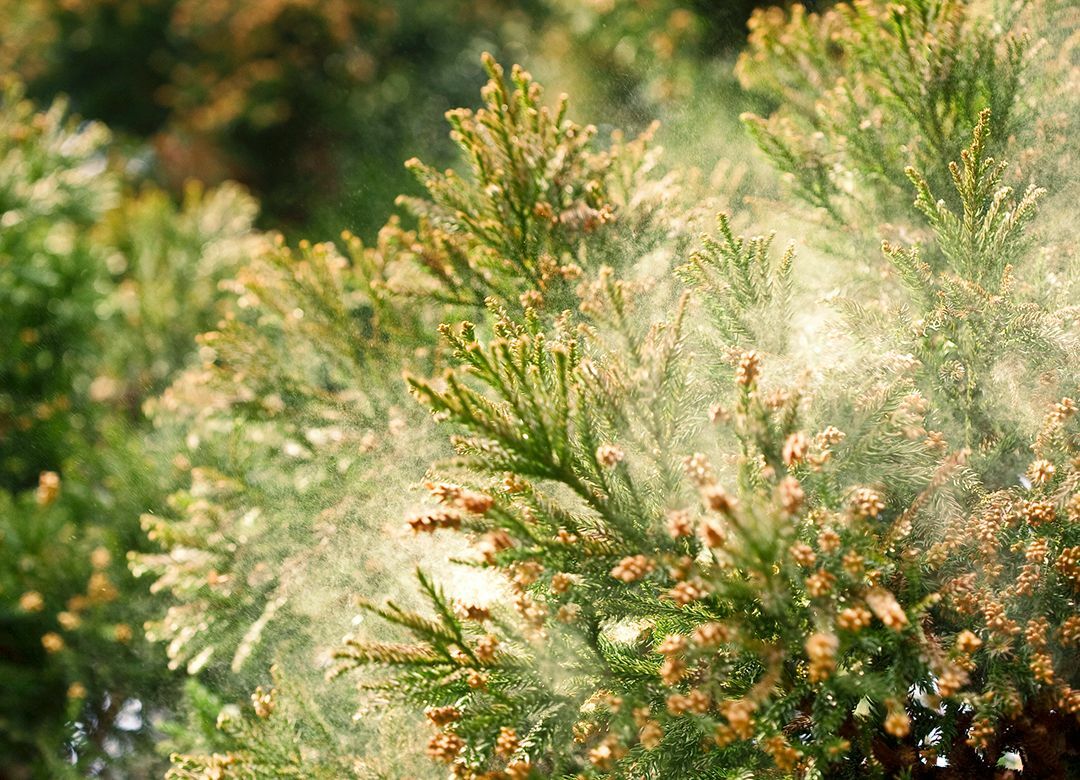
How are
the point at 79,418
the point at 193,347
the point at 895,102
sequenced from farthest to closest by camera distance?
the point at 193,347, the point at 79,418, the point at 895,102

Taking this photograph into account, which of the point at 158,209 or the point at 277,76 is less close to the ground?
the point at 277,76

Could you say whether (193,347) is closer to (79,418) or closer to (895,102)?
(79,418)

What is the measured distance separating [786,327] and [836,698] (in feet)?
2.83

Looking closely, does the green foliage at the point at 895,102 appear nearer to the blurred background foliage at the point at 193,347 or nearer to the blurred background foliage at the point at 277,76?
the blurred background foliage at the point at 193,347

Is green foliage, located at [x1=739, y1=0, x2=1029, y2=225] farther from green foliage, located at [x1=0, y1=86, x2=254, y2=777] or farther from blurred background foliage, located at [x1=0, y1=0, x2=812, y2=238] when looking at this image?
blurred background foliage, located at [x1=0, y1=0, x2=812, y2=238]

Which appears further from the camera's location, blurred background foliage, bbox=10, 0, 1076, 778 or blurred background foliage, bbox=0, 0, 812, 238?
blurred background foliage, bbox=0, 0, 812, 238

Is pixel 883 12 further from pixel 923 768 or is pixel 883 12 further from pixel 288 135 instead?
pixel 288 135

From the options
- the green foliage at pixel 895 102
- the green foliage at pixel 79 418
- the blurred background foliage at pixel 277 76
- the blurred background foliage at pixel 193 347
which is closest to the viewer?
the green foliage at pixel 895 102

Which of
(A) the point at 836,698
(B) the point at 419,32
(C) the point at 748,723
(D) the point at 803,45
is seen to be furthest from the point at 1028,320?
(B) the point at 419,32

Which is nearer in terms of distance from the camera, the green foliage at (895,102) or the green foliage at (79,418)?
the green foliage at (895,102)

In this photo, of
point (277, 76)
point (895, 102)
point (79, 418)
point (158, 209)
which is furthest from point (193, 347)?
point (895, 102)

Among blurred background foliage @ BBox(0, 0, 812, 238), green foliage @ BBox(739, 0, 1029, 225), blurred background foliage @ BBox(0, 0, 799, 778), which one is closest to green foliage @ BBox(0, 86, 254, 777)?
blurred background foliage @ BBox(0, 0, 799, 778)

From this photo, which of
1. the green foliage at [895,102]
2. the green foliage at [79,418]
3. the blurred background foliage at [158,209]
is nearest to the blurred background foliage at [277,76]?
the blurred background foliage at [158,209]

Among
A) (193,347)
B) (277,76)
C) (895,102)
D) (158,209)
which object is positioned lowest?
(895,102)
